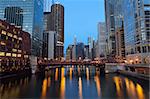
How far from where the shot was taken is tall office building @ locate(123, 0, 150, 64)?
11062 cm

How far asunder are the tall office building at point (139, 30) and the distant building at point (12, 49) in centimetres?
7157

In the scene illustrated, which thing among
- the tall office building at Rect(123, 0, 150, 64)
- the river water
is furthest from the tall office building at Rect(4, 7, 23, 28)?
the river water

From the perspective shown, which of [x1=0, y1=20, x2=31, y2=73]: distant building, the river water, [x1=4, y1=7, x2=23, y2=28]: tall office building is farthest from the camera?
[x1=4, y1=7, x2=23, y2=28]: tall office building

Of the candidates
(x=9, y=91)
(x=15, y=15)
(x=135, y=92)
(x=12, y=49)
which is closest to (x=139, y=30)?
(x=135, y=92)

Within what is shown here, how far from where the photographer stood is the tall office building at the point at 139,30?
11062cm

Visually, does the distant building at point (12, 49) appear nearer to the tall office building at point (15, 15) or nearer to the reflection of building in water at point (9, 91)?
the reflection of building in water at point (9, 91)

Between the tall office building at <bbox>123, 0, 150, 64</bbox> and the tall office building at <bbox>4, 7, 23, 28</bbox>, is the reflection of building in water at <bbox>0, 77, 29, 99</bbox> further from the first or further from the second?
the tall office building at <bbox>4, 7, 23, 28</bbox>

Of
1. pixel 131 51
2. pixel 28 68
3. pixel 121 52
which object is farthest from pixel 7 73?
pixel 121 52

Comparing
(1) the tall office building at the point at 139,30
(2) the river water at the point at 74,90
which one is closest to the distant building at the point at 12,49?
(2) the river water at the point at 74,90

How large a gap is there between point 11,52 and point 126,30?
9535cm

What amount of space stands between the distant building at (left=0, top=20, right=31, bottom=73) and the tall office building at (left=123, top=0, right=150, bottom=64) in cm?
7157

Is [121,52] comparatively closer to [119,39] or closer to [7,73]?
[119,39]

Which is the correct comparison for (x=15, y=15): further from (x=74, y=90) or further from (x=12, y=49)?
(x=74, y=90)

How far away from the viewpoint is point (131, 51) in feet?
440
